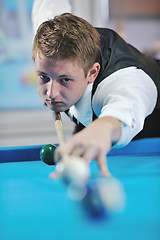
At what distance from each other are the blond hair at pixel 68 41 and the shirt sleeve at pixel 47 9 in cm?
46

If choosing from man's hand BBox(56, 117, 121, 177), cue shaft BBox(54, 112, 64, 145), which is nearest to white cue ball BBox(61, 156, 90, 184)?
man's hand BBox(56, 117, 121, 177)

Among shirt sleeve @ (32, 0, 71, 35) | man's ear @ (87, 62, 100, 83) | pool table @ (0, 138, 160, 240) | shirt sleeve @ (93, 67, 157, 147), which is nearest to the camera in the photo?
pool table @ (0, 138, 160, 240)

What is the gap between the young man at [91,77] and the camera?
86 cm

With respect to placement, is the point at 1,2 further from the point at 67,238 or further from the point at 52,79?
the point at 67,238

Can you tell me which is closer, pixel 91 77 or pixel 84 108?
pixel 91 77

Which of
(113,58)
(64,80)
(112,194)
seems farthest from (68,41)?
(112,194)

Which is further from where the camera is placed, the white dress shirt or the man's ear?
the man's ear

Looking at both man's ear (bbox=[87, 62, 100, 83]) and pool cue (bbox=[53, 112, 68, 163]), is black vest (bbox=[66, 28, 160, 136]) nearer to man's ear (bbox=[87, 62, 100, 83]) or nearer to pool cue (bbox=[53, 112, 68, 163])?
man's ear (bbox=[87, 62, 100, 83])

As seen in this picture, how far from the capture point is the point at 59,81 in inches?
40.0

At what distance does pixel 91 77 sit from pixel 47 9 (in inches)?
25.2

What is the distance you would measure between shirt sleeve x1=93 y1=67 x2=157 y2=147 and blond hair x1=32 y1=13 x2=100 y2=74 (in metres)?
0.11

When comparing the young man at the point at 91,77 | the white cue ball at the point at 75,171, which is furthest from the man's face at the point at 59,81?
the white cue ball at the point at 75,171

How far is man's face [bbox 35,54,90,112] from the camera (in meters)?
0.99

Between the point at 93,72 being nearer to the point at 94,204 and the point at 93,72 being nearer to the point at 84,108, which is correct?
the point at 84,108
